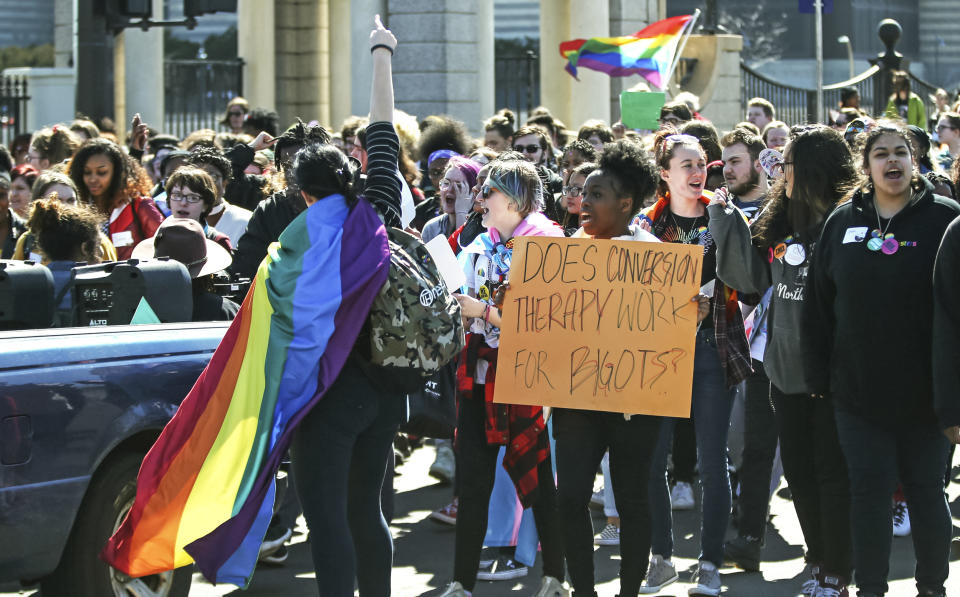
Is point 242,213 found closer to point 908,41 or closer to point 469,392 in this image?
point 469,392

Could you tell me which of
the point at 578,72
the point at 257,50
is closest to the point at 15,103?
the point at 257,50

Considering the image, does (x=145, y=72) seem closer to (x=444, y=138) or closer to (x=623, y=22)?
(x=623, y=22)

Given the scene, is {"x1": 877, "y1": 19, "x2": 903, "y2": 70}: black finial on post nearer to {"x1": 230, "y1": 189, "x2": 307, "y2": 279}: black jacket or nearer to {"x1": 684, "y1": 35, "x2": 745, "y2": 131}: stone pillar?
{"x1": 684, "y1": 35, "x2": 745, "y2": 131}: stone pillar

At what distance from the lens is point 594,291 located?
6.01 metres

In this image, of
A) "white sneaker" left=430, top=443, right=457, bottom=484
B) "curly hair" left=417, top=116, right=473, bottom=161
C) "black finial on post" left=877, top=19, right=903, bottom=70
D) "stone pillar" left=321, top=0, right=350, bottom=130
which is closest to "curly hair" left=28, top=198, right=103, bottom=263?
"white sneaker" left=430, top=443, right=457, bottom=484

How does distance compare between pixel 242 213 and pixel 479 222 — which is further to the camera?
pixel 242 213

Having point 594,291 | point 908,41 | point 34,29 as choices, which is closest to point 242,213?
point 594,291

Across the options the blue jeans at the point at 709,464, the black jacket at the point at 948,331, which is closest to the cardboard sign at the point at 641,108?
the blue jeans at the point at 709,464

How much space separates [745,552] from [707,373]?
3.37ft

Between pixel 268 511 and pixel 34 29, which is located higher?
pixel 34 29

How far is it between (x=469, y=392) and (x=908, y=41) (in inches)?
2481

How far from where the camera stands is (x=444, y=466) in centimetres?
932

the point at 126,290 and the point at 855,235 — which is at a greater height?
the point at 855,235

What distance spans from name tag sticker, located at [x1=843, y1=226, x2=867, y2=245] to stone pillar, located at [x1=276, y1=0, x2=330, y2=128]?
65.3ft
